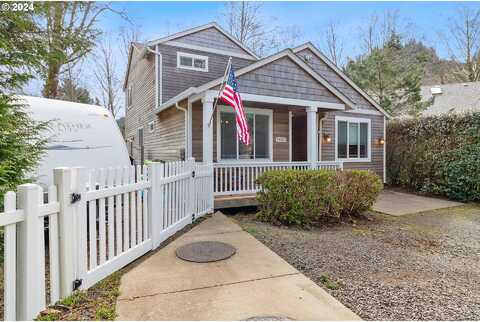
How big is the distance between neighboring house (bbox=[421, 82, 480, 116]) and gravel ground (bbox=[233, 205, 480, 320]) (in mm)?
16702

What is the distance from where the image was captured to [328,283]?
10.3 feet

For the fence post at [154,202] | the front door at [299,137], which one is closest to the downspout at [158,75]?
the front door at [299,137]

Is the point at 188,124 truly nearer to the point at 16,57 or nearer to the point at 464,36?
the point at 16,57

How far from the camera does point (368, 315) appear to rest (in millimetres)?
2521

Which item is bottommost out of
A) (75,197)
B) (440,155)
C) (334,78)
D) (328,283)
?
(328,283)

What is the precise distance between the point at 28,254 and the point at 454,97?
86.4 feet

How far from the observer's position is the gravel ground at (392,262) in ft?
9.04

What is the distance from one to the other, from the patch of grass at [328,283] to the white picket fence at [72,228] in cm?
224

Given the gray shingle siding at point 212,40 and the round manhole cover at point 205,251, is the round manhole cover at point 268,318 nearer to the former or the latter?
the round manhole cover at point 205,251

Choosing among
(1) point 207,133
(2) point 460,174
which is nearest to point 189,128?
(1) point 207,133

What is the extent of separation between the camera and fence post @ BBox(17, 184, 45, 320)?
2139mm

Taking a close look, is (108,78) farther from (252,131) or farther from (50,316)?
(50,316)

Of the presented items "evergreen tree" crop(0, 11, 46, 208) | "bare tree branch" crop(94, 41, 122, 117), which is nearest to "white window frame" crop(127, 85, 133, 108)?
"bare tree branch" crop(94, 41, 122, 117)

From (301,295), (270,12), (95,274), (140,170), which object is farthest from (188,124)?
(270,12)
